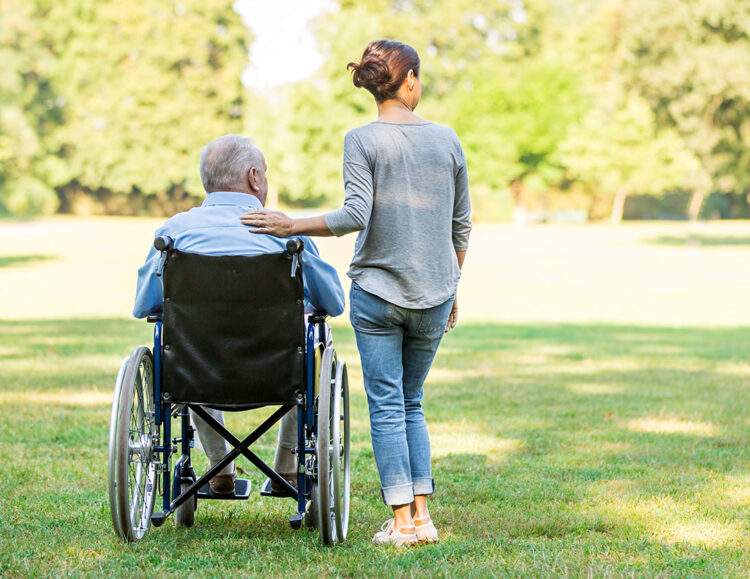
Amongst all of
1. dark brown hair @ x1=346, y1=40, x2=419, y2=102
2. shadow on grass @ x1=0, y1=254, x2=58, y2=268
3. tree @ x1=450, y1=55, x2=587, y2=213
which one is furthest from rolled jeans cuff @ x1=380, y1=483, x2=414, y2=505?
tree @ x1=450, y1=55, x2=587, y2=213

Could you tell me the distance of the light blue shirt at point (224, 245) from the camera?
3.96m

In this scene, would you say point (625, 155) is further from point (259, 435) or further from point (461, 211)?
point (259, 435)

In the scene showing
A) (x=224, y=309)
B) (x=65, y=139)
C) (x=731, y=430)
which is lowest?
(x=65, y=139)

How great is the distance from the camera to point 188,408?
417 centimetres

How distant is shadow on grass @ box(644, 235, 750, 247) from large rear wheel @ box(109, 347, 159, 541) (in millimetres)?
35255

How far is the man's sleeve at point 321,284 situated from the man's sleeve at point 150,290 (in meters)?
0.51

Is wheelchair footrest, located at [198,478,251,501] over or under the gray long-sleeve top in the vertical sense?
under

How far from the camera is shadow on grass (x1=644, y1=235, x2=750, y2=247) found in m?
39.2

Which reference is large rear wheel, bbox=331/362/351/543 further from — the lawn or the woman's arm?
the woman's arm

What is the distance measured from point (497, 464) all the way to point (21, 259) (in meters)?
24.4

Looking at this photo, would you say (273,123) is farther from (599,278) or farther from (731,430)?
(731,430)

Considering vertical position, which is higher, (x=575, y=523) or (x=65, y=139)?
(x=575, y=523)

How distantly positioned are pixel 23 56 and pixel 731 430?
50898 millimetres

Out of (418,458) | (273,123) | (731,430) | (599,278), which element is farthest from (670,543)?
(273,123)
